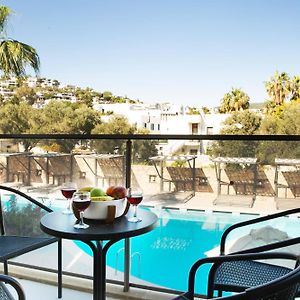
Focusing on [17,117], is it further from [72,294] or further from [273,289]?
[273,289]

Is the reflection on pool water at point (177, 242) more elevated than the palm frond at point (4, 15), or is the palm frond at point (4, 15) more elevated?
the palm frond at point (4, 15)

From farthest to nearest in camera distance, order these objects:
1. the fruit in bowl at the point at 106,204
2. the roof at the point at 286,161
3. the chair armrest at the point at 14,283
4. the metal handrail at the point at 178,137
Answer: the roof at the point at 286,161
the metal handrail at the point at 178,137
the fruit in bowl at the point at 106,204
the chair armrest at the point at 14,283

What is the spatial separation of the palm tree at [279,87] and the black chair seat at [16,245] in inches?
675

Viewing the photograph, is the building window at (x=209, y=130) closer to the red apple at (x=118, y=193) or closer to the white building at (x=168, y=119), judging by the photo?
the white building at (x=168, y=119)

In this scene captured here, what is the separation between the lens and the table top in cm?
161

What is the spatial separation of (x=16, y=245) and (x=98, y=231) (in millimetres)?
704

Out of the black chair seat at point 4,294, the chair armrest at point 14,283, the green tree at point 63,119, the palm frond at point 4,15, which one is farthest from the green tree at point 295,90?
the chair armrest at point 14,283

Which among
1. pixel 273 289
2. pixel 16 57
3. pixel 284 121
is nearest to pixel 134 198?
pixel 273 289

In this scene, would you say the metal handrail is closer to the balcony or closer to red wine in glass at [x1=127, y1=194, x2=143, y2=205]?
the balcony

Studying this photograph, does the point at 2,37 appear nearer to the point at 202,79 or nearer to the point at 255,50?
the point at 202,79

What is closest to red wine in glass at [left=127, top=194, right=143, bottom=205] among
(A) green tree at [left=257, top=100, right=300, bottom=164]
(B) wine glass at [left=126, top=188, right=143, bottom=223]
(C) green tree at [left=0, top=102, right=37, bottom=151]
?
(B) wine glass at [left=126, top=188, right=143, bottom=223]

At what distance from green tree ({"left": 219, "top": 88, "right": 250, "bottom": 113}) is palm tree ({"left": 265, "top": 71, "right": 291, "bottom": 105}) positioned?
43.9 inches

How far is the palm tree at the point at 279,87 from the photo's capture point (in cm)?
1800

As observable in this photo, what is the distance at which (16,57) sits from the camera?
31.3ft
